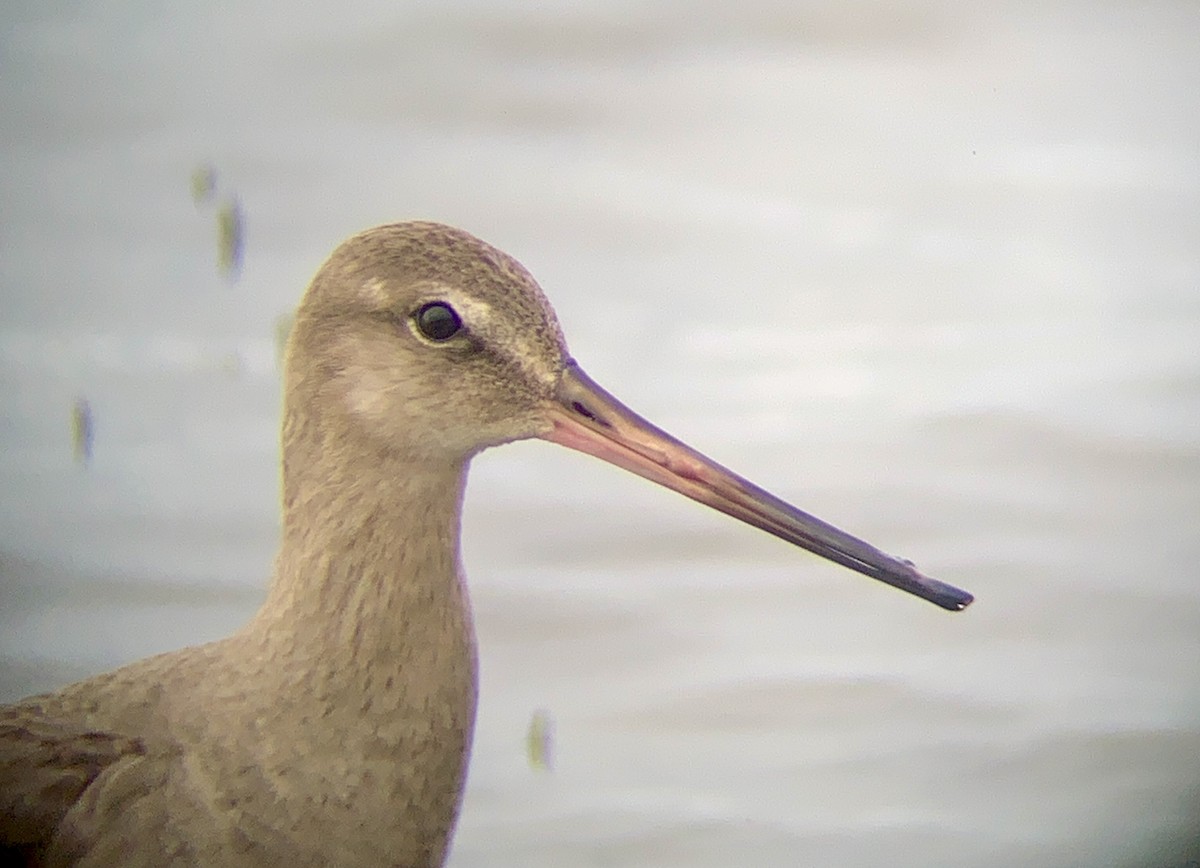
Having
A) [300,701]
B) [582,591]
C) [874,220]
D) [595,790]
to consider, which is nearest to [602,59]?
[874,220]

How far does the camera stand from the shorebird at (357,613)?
32.9 inches

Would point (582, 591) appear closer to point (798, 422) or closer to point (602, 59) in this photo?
point (798, 422)

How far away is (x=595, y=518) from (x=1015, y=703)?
1.79 feet

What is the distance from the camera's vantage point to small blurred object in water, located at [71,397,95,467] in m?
1.07

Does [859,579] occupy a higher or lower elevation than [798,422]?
lower

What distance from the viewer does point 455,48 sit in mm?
1067

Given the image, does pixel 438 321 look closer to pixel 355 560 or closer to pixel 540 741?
pixel 355 560

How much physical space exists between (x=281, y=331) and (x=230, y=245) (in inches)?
3.5

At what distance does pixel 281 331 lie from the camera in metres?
1.06

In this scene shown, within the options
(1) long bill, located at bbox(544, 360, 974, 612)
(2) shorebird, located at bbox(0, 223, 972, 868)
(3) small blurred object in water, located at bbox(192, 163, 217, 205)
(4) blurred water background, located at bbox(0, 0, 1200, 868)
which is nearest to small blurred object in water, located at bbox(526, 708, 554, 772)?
(4) blurred water background, located at bbox(0, 0, 1200, 868)

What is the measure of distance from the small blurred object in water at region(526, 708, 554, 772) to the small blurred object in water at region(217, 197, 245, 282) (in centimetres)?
53

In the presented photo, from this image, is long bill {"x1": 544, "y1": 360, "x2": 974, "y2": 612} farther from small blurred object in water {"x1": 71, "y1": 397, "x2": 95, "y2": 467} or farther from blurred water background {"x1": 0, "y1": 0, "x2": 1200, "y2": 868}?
small blurred object in water {"x1": 71, "y1": 397, "x2": 95, "y2": 467}

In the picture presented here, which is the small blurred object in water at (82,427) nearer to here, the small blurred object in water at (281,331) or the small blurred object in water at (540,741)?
the small blurred object in water at (281,331)

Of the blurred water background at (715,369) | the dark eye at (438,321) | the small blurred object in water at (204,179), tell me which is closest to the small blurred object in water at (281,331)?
the blurred water background at (715,369)
